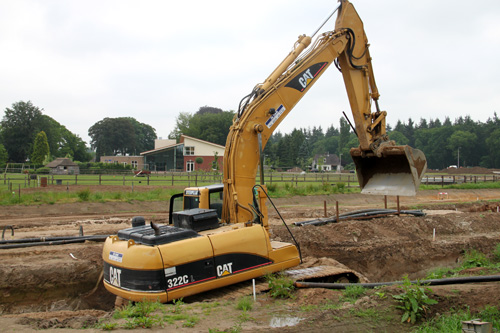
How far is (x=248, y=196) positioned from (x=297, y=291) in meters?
2.26

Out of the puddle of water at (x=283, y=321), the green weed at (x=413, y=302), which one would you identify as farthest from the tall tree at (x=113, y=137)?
the green weed at (x=413, y=302)

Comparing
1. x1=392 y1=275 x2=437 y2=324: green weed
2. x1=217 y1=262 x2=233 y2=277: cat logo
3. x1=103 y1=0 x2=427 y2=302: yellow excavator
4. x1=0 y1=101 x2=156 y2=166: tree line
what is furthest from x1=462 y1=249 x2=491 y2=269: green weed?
x1=0 y1=101 x2=156 y2=166: tree line

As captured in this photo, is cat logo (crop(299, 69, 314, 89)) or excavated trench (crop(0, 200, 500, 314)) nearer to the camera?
cat logo (crop(299, 69, 314, 89))

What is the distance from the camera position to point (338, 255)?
1309 cm

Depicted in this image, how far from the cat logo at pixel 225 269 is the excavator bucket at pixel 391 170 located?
15.9ft

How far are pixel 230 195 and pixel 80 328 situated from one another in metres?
3.92

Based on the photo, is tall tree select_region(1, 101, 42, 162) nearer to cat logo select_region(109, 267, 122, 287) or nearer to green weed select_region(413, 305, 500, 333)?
cat logo select_region(109, 267, 122, 287)

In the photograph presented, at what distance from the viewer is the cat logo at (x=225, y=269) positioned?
760 cm

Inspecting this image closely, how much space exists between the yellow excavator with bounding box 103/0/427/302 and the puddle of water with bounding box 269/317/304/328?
1.58 m

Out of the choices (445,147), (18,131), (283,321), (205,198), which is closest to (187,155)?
(18,131)

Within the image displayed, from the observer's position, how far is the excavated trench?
10039mm

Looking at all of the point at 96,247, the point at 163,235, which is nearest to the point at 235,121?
the point at 163,235

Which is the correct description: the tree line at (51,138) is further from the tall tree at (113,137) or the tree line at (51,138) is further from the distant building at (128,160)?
the distant building at (128,160)

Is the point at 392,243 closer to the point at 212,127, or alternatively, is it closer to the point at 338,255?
the point at 338,255
